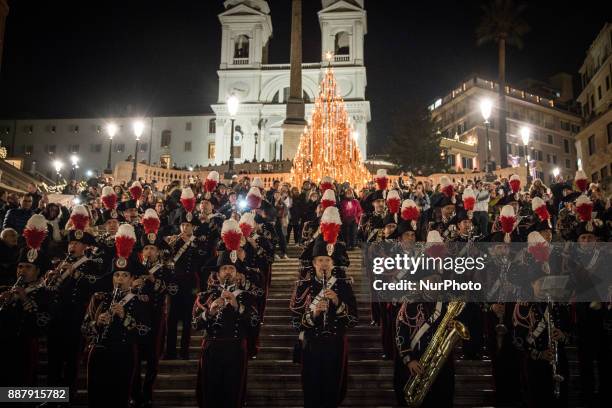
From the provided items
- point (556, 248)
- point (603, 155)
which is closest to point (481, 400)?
point (556, 248)

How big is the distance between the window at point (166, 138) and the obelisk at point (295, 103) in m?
40.0

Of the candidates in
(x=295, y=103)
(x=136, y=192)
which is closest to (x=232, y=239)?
(x=136, y=192)

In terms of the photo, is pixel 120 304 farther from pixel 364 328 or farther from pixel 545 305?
pixel 545 305

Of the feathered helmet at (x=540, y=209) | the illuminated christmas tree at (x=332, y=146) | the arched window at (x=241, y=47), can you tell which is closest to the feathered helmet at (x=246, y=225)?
the feathered helmet at (x=540, y=209)

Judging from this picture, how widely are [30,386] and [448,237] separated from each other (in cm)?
800

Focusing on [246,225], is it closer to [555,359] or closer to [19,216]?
[555,359]

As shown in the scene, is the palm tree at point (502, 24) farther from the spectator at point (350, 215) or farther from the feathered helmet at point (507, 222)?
the feathered helmet at point (507, 222)

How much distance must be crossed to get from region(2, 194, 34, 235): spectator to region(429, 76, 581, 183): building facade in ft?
187

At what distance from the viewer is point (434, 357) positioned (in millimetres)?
6398

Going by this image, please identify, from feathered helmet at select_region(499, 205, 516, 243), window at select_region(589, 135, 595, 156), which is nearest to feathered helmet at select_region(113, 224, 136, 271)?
feathered helmet at select_region(499, 205, 516, 243)

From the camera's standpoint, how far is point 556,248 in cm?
803

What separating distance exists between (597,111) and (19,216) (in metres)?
47.9

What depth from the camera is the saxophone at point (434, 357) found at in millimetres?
6359

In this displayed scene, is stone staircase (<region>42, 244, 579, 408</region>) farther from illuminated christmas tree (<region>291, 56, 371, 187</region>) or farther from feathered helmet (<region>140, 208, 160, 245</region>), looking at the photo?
illuminated christmas tree (<region>291, 56, 371, 187</region>)
